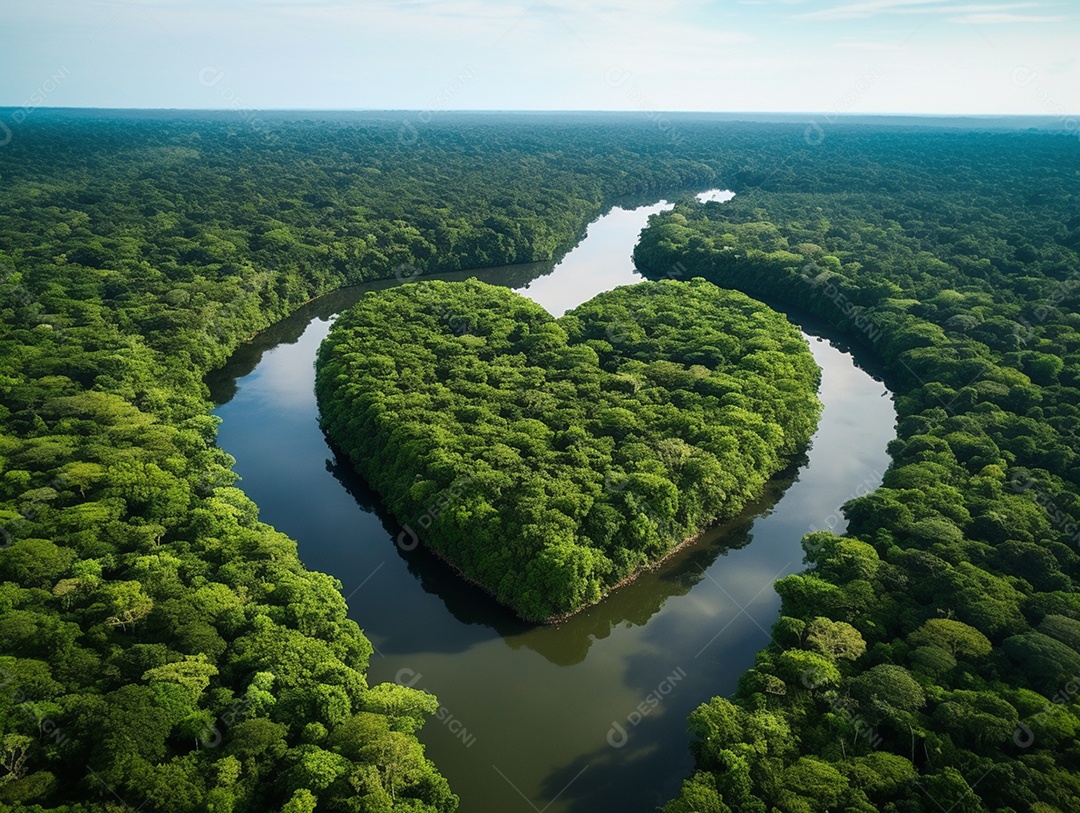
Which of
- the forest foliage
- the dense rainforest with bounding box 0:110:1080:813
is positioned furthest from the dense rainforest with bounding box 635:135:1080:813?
the forest foliage

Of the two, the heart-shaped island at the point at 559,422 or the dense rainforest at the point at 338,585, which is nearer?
the dense rainforest at the point at 338,585

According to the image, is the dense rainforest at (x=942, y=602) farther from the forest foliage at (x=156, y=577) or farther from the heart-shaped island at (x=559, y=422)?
the forest foliage at (x=156, y=577)

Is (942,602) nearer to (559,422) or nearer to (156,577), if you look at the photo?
(559,422)

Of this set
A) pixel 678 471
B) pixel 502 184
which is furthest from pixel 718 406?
pixel 502 184

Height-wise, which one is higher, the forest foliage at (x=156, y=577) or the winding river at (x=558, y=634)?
the forest foliage at (x=156, y=577)

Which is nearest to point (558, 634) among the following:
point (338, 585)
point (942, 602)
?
point (338, 585)

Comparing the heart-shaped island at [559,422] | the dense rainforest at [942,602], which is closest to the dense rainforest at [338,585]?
the dense rainforest at [942,602]

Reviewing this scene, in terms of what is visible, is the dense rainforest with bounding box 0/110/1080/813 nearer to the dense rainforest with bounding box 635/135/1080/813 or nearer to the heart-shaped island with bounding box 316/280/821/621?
the dense rainforest with bounding box 635/135/1080/813
